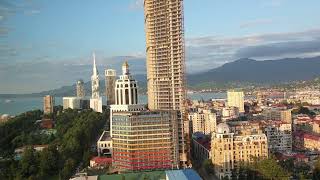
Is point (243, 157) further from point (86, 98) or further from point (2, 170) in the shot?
point (86, 98)

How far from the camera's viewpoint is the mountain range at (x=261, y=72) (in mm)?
81000

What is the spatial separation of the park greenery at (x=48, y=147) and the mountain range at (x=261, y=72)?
5543 cm

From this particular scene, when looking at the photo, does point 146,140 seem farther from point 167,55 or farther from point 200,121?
point 200,121

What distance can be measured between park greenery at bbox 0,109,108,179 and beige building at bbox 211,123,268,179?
351 centimetres

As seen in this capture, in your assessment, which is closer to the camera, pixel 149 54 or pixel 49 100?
pixel 149 54

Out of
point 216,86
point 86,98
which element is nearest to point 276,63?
point 216,86

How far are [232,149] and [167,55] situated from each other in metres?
4.14

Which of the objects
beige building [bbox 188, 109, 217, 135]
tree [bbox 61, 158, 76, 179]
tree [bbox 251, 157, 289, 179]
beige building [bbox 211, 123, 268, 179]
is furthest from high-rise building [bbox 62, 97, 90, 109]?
tree [bbox 251, 157, 289, 179]

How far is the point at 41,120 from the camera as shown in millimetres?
22562

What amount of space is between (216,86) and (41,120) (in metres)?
52.2

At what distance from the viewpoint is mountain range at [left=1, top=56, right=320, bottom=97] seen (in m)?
81.0

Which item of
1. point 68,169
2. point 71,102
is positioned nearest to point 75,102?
point 71,102

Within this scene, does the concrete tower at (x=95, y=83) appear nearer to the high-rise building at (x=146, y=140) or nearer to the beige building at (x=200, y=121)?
the beige building at (x=200, y=121)

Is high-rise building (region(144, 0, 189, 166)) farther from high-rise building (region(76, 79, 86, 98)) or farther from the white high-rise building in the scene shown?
high-rise building (region(76, 79, 86, 98))
